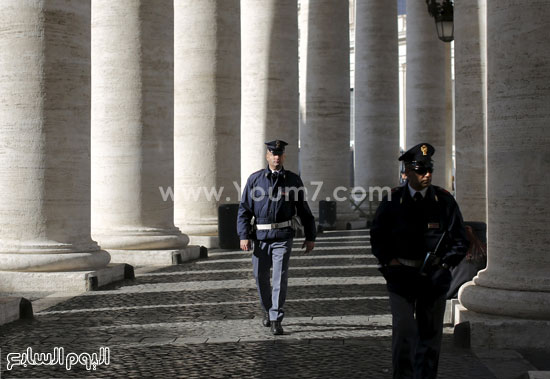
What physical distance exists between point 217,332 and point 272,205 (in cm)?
347

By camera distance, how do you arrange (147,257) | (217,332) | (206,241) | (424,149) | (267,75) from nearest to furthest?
(424,149) → (217,332) → (147,257) → (206,241) → (267,75)

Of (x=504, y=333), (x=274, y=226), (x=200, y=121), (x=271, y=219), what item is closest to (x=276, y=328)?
(x=274, y=226)

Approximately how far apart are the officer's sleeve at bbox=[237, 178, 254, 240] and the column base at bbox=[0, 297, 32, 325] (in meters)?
6.01

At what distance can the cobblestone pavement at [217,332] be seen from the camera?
59.6 ft

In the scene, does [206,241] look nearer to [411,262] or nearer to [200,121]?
[200,121]

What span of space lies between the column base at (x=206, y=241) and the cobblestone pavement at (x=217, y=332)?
12088 millimetres

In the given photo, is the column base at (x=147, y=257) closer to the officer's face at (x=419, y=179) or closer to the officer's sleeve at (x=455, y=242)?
the officer's face at (x=419, y=179)

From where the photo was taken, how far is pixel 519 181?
2052cm

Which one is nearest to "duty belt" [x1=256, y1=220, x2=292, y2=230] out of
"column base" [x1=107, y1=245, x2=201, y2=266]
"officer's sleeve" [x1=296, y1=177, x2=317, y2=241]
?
"officer's sleeve" [x1=296, y1=177, x2=317, y2=241]

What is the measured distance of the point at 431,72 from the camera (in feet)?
226

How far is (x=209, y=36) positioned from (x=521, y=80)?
29.6m

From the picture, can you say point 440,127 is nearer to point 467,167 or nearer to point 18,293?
point 467,167

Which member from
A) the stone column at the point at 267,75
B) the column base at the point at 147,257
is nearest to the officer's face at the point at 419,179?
the column base at the point at 147,257

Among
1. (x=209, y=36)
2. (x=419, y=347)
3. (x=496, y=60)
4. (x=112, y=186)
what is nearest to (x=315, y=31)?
(x=209, y=36)
